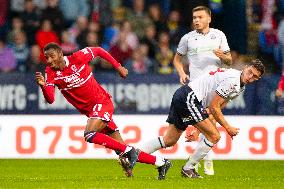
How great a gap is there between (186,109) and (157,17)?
8.44m

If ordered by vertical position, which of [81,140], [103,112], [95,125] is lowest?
[81,140]

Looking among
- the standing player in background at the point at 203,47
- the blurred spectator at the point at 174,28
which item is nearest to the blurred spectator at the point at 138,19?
the blurred spectator at the point at 174,28

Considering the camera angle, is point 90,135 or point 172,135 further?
point 172,135

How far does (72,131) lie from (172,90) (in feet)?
8.63

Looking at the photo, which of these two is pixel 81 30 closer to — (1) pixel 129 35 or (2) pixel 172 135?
(1) pixel 129 35

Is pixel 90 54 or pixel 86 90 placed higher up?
pixel 90 54

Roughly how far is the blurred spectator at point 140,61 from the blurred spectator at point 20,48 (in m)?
2.07

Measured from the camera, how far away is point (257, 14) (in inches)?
864

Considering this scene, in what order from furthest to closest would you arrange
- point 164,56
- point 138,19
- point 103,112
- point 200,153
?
point 138,19 → point 164,56 → point 200,153 → point 103,112

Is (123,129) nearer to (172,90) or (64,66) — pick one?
(172,90)

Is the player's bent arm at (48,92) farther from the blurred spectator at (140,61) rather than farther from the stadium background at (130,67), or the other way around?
the blurred spectator at (140,61)

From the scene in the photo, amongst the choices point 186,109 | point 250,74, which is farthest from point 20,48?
point 250,74

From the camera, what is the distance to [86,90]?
13.2 meters

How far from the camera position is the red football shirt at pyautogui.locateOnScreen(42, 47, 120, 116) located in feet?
42.7
